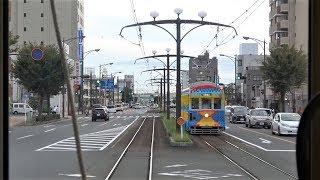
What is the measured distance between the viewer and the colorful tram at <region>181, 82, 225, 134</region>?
96.5 ft

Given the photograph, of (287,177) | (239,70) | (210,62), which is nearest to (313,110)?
(287,177)

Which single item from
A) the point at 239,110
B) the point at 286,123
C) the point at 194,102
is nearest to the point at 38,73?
the point at 194,102

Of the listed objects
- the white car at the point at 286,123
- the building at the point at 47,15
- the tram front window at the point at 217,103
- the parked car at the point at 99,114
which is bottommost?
the parked car at the point at 99,114

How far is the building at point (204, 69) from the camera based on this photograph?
47844mm

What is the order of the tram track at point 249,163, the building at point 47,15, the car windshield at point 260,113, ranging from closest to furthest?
the building at point 47,15 < the tram track at point 249,163 < the car windshield at point 260,113

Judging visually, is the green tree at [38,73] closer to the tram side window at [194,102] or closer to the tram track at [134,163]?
the tram side window at [194,102]

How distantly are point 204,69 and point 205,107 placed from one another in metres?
22.0

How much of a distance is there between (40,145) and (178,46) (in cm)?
942

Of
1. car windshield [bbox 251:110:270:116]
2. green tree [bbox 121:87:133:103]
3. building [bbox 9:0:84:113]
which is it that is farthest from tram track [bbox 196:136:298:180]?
green tree [bbox 121:87:133:103]

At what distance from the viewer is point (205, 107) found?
29.7 meters

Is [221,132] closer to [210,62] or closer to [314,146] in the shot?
[210,62]

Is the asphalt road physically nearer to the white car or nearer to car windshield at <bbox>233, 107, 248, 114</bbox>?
the white car

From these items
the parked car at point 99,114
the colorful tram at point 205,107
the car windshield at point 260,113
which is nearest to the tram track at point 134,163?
the colorful tram at point 205,107

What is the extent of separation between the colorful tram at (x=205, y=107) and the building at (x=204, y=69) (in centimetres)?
1592
